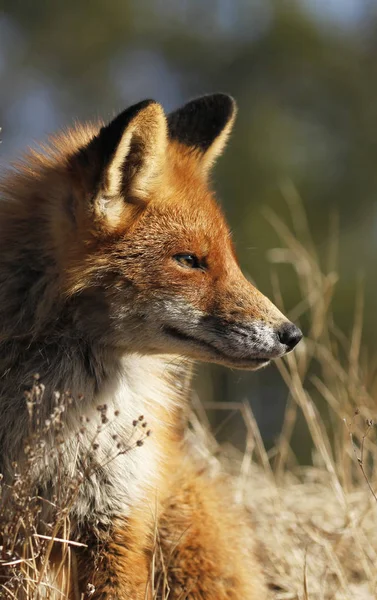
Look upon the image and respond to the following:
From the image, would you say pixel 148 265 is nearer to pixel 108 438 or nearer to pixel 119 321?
pixel 119 321

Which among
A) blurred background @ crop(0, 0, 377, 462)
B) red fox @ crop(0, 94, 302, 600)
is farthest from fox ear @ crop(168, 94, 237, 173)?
blurred background @ crop(0, 0, 377, 462)

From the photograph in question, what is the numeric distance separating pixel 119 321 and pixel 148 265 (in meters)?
0.31

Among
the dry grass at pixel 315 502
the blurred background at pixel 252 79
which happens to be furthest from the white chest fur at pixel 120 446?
the blurred background at pixel 252 79

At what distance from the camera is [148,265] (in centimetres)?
406

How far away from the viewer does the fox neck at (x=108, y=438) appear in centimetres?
405

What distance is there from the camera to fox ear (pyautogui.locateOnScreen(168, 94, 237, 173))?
5066 mm

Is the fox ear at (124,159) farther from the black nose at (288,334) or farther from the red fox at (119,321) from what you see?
the black nose at (288,334)

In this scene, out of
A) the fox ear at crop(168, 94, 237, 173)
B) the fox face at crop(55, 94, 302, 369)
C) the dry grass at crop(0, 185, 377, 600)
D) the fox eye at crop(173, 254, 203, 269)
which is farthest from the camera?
the fox ear at crop(168, 94, 237, 173)

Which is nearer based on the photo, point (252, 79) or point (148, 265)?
point (148, 265)

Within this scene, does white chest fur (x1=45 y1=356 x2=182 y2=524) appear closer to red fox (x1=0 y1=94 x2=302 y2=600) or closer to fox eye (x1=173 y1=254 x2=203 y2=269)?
red fox (x1=0 y1=94 x2=302 y2=600)

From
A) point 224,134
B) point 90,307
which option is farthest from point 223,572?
point 224,134

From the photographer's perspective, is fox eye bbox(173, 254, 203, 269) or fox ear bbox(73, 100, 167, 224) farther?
fox eye bbox(173, 254, 203, 269)

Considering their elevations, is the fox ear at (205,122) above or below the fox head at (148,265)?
above

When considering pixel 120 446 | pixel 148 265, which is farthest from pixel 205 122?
pixel 120 446
